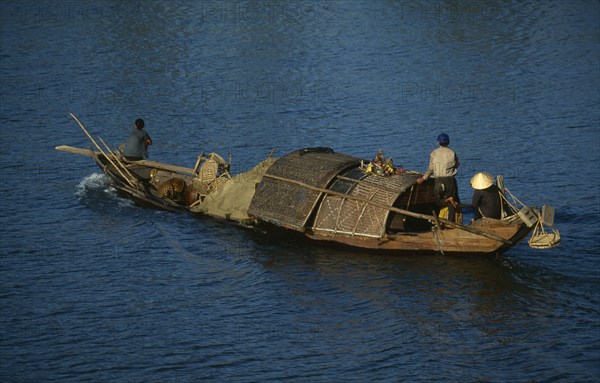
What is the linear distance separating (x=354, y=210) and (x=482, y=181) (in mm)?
2660

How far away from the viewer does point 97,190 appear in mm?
27016

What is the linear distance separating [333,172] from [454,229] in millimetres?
2905

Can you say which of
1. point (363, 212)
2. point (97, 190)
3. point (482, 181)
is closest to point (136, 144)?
point (97, 190)

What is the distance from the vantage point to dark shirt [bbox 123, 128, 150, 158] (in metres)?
25.6

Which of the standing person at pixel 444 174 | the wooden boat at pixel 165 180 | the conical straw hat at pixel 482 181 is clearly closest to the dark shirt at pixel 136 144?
the wooden boat at pixel 165 180

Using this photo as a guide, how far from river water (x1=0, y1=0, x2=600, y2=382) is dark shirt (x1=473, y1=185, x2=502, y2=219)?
108cm

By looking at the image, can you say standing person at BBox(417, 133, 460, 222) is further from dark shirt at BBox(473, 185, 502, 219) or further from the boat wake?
the boat wake

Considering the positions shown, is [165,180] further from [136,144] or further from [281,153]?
[281,153]

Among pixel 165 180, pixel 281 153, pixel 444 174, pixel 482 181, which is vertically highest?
pixel 281 153

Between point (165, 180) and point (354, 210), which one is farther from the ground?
point (165, 180)

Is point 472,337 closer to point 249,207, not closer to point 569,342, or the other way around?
point 569,342

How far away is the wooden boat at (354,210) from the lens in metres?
19.8

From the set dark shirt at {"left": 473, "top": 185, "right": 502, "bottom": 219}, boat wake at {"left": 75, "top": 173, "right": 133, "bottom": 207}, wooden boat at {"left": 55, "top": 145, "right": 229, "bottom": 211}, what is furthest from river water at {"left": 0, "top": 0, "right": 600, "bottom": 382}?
dark shirt at {"left": 473, "top": 185, "right": 502, "bottom": 219}

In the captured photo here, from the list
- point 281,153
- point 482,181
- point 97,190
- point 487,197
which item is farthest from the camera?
point 281,153
